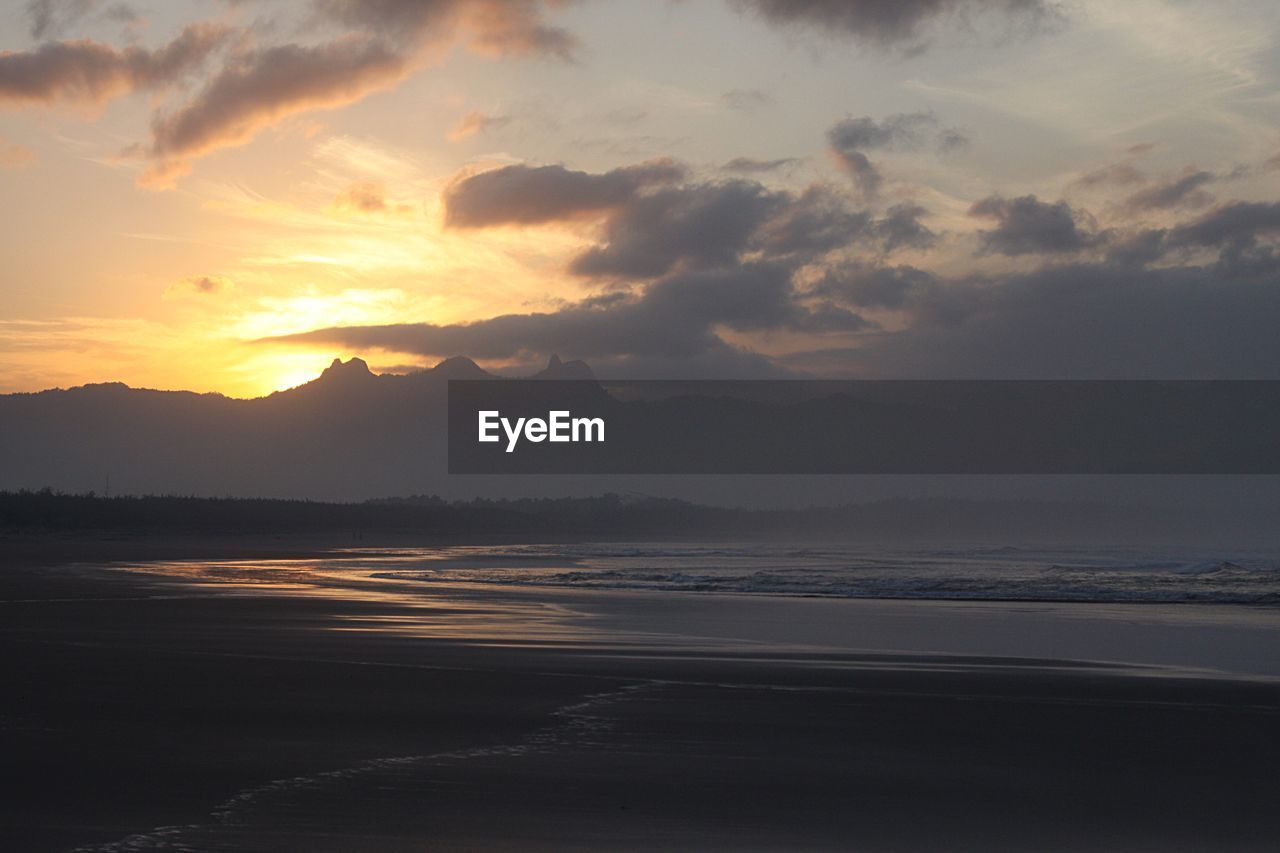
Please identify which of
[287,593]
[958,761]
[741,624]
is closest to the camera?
[958,761]

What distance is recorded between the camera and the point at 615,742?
31.6ft

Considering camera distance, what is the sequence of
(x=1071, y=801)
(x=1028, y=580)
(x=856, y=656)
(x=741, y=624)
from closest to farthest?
(x=1071, y=801), (x=856, y=656), (x=741, y=624), (x=1028, y=580)

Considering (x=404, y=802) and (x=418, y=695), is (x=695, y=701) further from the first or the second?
(x=404, y=802)

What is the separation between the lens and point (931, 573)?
36906 mm

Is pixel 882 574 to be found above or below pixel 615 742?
below

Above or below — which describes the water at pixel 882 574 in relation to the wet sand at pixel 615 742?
below

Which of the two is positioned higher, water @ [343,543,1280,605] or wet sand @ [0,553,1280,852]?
wet sand @ [0,553,1280,852]

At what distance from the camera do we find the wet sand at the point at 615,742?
7086 mm

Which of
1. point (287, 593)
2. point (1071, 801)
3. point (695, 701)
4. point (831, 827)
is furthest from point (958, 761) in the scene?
point (287, 593)

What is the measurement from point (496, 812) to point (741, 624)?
14313mm

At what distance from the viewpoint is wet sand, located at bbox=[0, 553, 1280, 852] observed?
709 centimetres

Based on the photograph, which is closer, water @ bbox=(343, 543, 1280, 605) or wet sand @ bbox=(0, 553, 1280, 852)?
wet sand @ bbox=(0, 553, 1280, 852)

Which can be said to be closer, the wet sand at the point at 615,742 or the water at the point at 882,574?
the wet sand at the point at 615,742

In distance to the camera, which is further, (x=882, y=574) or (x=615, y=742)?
(x=882, y=574)
